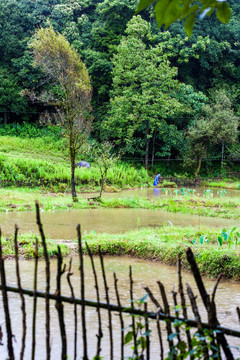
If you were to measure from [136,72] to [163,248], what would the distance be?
1887 cm

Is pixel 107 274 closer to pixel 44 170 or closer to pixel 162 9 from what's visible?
pixel 162 9

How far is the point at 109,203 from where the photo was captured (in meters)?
13.4

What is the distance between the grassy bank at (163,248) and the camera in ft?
20.0

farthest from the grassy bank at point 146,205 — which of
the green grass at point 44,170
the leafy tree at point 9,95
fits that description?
the leafy tree at point 9,95

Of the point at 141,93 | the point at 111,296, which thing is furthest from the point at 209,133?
the point at 111,296

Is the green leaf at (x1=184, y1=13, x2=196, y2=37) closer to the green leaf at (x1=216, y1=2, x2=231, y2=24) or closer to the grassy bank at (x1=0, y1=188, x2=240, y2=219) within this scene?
the green leaf at (x1=216, y1=2, x2=231, y2=24)

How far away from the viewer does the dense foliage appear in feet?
80.2

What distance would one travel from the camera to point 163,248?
6.91 m

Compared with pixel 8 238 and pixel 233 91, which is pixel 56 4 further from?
pixel 8 238

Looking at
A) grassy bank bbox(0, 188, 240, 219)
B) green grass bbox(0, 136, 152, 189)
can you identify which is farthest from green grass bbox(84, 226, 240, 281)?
green grass bbox(0, 136, 152, 189)

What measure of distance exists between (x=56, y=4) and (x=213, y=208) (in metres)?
24.2

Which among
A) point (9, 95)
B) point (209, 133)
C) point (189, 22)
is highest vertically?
point (9, 95)

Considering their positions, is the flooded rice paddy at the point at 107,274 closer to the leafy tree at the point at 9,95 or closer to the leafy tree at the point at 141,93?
the leafy tree at the point at 141,93

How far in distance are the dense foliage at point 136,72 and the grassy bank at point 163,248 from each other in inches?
660
